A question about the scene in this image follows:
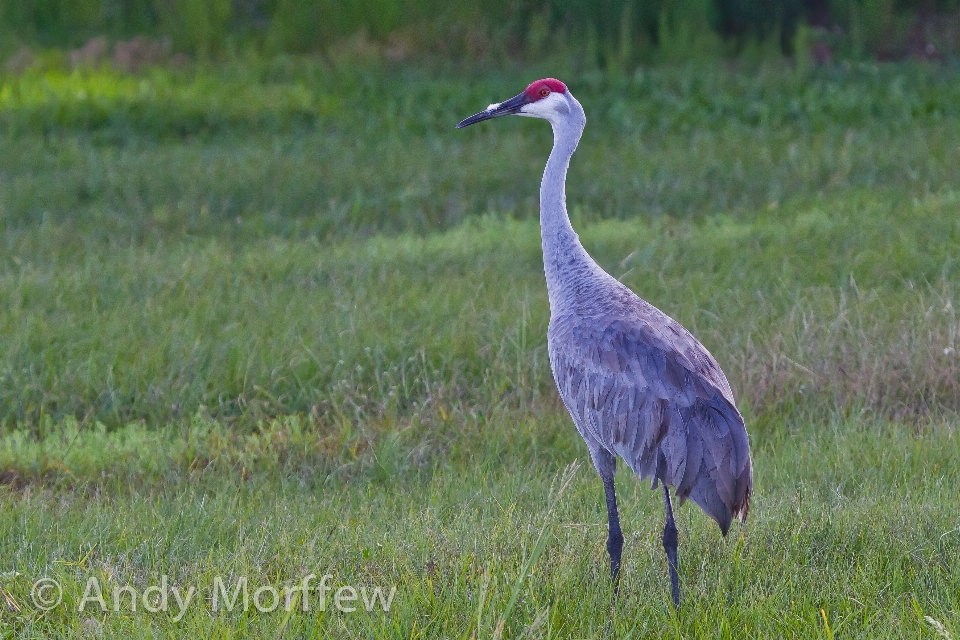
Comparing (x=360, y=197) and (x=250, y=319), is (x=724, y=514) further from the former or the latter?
(x=360, y=197)

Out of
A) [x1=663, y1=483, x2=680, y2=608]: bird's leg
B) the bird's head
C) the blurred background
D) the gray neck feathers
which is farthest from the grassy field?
the blurred background

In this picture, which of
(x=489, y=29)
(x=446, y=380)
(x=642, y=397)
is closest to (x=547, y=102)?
(x=642, y=397)

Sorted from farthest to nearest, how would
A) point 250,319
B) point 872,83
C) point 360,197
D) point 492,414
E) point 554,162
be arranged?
point 872,83, point 360,197, point 250,319, point 492,414, point 554,162

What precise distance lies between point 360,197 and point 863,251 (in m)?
4.34

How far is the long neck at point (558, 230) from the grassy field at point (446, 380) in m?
0.82

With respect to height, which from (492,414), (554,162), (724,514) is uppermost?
(554,162)

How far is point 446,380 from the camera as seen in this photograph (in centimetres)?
616

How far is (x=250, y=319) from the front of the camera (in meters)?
6.79

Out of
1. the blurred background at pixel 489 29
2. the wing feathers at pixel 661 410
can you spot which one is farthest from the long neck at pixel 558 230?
the blurred background at pixel 489 29

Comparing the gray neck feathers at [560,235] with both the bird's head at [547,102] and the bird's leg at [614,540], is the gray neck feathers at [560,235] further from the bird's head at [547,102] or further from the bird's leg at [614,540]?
the bird's leg at [614,540]

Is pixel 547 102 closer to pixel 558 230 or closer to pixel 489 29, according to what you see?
pixel 558 230

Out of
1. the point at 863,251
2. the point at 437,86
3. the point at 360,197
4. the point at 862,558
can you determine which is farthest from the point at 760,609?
the point at 437,86

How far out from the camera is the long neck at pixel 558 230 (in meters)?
4.49

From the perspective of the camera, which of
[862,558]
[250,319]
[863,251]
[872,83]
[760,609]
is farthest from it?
[872,83]
